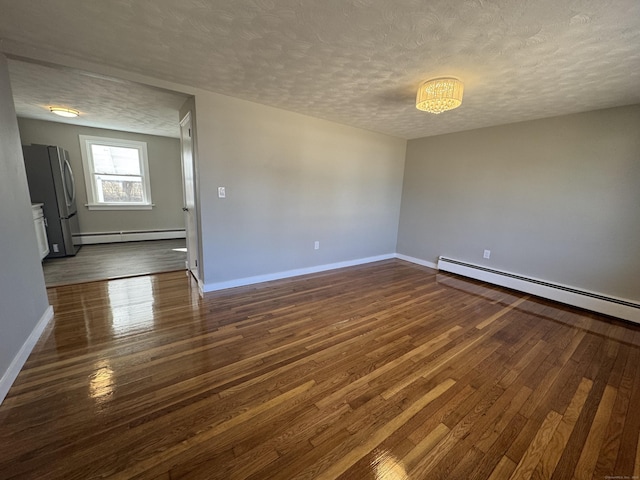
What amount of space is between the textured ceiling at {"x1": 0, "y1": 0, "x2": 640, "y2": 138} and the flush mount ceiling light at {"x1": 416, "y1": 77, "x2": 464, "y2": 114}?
0.08 meters

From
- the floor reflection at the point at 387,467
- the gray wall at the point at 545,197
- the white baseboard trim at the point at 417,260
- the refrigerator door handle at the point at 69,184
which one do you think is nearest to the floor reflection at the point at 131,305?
the floor reflection at the point at 387,467

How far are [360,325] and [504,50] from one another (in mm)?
2376

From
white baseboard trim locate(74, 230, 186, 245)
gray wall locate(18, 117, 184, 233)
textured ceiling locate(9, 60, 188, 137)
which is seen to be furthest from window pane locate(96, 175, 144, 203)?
textured ceiling locate(9, 60, 188, 137)

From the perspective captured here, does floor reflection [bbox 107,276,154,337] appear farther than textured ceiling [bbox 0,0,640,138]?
Yes

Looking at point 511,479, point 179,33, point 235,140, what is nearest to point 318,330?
point 511,479

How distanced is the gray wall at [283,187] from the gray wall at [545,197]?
1006 millimetres

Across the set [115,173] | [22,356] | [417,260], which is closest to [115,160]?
[115,173]

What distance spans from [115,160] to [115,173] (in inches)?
10.2

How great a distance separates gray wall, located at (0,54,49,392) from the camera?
1627mm

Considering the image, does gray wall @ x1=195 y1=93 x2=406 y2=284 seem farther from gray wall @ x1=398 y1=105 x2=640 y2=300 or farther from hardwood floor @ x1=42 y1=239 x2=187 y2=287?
hardwood floor @ x1=42 y1=239 x2=187 y2=287

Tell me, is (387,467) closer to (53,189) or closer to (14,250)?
(14,250)

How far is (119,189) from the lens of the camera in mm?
5305

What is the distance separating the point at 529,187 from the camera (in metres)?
3.25

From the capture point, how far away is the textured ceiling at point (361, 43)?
1.40 metres
